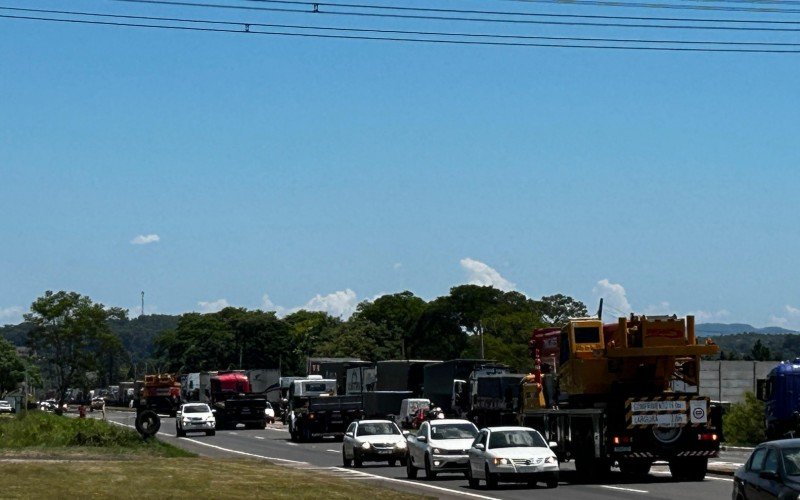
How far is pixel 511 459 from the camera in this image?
30859 mm

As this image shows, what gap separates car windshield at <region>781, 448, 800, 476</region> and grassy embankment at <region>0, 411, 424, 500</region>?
10.2 metres

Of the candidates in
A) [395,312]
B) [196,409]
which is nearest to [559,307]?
[395,312]

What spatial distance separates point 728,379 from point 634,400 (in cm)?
4778

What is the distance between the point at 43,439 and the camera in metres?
50.2

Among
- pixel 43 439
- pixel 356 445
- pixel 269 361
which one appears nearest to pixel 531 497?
pixel 356 445

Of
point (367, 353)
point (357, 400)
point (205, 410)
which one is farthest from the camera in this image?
point (367, 353)

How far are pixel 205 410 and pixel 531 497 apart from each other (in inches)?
1701

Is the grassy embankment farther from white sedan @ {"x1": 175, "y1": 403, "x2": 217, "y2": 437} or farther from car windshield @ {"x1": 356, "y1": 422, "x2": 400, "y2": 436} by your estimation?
white sedan @ {"x1": 175, "y1": 403, "x2": 217, "y2": 437}

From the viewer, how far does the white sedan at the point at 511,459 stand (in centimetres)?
3083

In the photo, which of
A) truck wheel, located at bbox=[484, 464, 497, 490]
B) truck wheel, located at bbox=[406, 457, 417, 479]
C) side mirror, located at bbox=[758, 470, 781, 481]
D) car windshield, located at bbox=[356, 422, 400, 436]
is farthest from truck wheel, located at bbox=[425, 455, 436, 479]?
side mirror, located at bbox=[758, 470, 781, 481]

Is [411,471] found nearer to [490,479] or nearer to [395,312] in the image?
[490,479]

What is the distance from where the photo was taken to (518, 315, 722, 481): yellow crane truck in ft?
107

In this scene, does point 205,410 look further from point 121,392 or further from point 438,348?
point 121,392

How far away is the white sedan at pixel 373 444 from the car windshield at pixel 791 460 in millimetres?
23898
